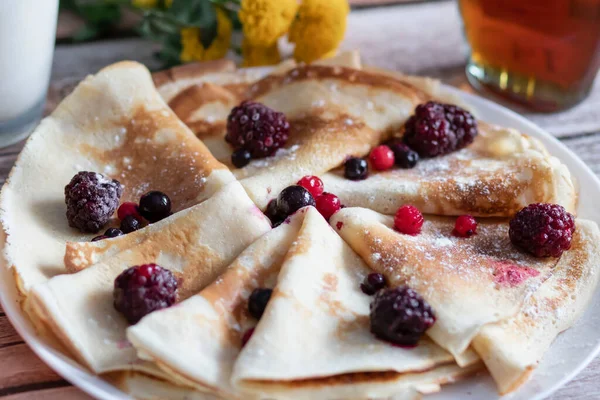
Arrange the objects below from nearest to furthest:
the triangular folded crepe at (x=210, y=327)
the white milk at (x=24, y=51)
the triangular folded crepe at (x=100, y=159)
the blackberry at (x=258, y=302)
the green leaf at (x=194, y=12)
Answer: the triangular folded crepe at (x=210, y=327), the blackberry at (x=258, y=302), the triangular folded crepe at (x=100, y=159), the white milk at (x=24, y=51), the green leaf at (x=194, y=12)

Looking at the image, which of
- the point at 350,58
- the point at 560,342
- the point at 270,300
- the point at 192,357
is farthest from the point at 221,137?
the point at 560,342

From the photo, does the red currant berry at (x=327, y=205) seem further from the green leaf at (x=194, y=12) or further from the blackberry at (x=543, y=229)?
the green leaf at (x=194, y=12)

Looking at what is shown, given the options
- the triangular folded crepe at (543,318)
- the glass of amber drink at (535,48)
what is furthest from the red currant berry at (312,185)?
the glass of amber drink at (535,48)

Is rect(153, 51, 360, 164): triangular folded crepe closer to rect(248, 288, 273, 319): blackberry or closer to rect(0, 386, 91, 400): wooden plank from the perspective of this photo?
rect(248, 288, 273, 319): blackberry

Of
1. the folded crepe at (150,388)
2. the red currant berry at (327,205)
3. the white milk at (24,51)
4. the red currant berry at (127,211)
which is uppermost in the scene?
the white milk at (24,51)

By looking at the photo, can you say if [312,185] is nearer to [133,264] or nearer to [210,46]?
[133,264]

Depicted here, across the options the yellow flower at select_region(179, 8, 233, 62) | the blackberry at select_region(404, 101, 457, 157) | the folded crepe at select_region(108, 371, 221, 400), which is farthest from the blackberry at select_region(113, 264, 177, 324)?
the yellow flower at select_region(179, 8, 233, 62)

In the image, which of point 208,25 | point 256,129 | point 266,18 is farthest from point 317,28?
point 256,129

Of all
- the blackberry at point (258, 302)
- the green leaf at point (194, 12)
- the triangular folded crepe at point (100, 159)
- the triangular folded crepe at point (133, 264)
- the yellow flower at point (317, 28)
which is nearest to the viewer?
the triangular folded crepe at point (133, 264)
